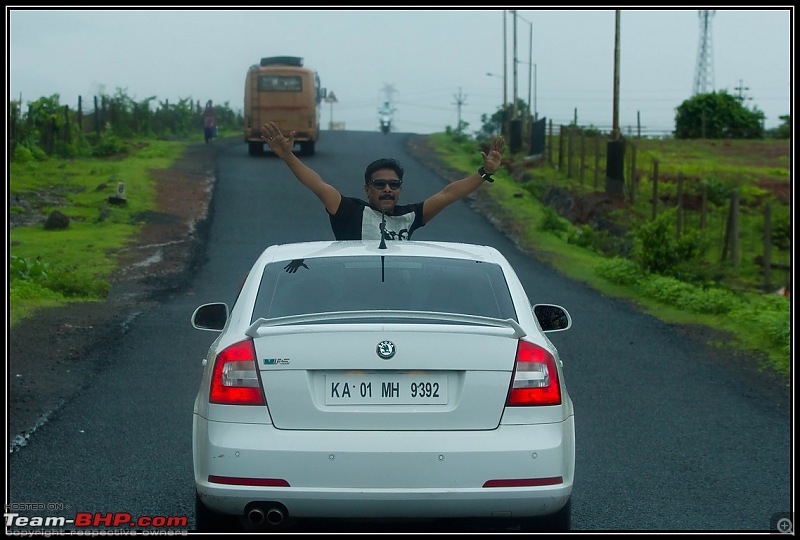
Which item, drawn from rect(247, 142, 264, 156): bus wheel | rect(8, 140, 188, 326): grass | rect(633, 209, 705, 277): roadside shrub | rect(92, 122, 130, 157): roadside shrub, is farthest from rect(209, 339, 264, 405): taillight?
rect(247, 142, 264, 156): bus wheel

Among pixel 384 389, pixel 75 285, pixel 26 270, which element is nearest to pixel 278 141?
pixel 384 389

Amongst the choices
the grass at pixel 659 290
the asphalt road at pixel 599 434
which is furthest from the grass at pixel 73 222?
the grass at pixel 659 290

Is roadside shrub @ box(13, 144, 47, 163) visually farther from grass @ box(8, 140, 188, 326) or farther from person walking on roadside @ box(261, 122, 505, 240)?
person walking on roadside @ box(261, 122, 505, 240)

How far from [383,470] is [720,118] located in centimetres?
5982

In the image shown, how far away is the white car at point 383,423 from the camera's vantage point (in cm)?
475

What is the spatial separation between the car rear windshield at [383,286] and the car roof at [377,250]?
0.23ft

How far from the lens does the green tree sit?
61.1 m

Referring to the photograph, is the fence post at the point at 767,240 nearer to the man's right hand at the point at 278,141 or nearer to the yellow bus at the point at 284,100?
the man's right hand at the point at 278,141

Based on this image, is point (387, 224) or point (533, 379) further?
point (387, 224)

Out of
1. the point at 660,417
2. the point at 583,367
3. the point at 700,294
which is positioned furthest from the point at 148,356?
the point at 700,294

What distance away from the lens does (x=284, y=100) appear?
3866cm

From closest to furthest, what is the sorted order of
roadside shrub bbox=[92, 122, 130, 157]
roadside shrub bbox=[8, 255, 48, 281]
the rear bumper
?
the rear bumper < roadside shrub bbox=[8, 255, 48, 281] < roadside shrub bbox=[92, 122, 130, 157]

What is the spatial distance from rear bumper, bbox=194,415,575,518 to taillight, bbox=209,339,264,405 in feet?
0.37

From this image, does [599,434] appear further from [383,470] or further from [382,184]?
[383,470]
